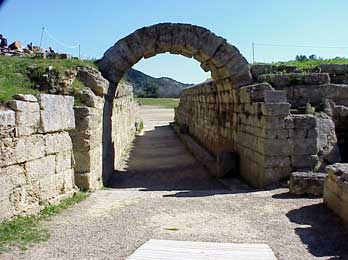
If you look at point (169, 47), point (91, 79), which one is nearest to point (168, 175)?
point (169, 47)

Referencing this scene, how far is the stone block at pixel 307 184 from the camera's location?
26.1 feet

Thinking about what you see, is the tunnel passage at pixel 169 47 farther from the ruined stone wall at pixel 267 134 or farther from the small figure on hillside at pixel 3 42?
the small figure on hillside at pixel 3 42

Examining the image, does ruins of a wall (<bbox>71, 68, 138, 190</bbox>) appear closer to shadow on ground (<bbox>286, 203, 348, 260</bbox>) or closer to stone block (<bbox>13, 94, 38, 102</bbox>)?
stone block (<bbox>13, 94, 38, 102</bbox>)

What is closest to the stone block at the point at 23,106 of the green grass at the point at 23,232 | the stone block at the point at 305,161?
the green grass at the point at 23,232

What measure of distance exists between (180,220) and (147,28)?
20.5 feet

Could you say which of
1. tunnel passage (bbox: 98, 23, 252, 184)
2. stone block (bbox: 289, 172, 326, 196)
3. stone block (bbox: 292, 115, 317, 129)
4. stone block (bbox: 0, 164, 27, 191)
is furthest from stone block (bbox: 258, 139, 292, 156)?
stone block (bbox: 0, 164, 27, 191)

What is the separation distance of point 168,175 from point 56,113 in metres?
5.62

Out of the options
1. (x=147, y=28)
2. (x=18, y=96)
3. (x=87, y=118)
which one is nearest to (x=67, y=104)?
(x=87, y=118)

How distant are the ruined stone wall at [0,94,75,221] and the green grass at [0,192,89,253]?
0.12 m

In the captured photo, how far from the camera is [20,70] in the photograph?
901 centimetres

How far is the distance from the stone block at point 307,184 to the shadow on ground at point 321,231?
29.5 inches

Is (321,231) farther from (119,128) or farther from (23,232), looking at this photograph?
(119,128)

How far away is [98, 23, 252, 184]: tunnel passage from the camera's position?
11.3 metres

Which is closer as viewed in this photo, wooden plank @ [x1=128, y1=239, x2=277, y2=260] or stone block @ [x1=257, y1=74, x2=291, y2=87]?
wooden plank @ [x1=128, y1=239, x2=277, y2=260]
